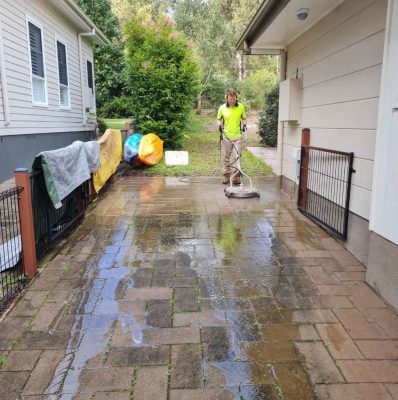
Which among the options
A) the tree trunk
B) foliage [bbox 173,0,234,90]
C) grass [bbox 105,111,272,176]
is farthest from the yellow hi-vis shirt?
foliage [bbox 173,0,234,90]

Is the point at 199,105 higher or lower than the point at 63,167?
higher

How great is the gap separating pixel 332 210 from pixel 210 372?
9.47 ft

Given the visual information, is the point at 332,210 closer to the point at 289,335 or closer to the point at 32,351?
the point at 289,335

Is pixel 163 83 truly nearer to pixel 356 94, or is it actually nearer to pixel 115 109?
pixel 356 94

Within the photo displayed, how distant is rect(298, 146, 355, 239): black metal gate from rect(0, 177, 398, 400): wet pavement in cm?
32

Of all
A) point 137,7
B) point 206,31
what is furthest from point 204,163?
point 137,7

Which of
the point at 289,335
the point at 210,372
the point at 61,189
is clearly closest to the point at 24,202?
the point at 61,189

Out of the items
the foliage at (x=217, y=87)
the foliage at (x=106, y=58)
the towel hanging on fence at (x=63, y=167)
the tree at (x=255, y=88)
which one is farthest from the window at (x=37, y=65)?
the tree at (x=255, y=88)

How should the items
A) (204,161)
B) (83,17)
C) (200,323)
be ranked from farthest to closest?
(204,161) < (83,17) < (200,323)

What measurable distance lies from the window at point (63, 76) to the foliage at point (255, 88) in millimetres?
10525

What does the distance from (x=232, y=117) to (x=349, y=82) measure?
309 centimetres

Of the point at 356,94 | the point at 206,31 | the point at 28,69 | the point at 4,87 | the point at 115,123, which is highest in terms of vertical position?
the point at 206,31

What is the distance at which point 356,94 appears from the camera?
3.85m

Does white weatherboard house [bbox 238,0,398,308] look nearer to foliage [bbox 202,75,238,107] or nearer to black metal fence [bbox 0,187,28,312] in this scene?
black metal fence [bbox 0,187,28,312]
